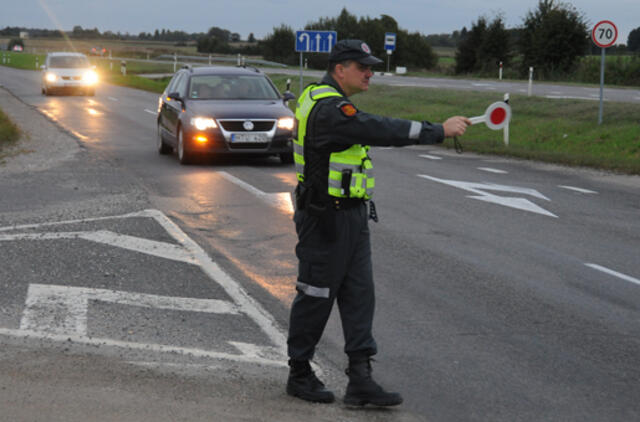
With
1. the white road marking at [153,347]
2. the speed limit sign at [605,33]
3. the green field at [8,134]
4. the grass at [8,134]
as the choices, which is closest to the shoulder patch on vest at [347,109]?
the white road marking at [153,347]

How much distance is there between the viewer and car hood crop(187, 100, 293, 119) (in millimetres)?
15273

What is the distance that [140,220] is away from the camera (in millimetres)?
9734

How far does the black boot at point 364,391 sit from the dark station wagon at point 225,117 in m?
10.7

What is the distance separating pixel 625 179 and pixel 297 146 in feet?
35.9

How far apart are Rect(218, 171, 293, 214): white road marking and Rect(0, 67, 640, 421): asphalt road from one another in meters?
0.03

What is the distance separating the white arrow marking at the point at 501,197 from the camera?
1138cm

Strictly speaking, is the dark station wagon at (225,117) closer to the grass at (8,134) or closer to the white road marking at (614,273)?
the grass at (8,134)

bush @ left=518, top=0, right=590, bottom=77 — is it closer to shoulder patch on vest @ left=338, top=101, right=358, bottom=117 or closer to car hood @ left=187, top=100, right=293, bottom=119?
car hood @ left=187, top=100, right=293, bottom=119

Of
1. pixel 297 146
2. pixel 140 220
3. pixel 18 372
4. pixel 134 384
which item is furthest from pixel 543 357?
pixel 140 220

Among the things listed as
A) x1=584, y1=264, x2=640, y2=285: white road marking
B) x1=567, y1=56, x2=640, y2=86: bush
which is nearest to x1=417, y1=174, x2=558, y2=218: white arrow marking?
x1=584, y1=264, x2=640, y2=285: white road marking

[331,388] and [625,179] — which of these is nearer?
[331,388]

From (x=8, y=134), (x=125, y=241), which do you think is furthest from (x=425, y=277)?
(x=8, y=134)

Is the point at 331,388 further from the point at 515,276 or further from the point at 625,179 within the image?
the point at 625,179

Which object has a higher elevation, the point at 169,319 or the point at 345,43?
the point at 345,43
